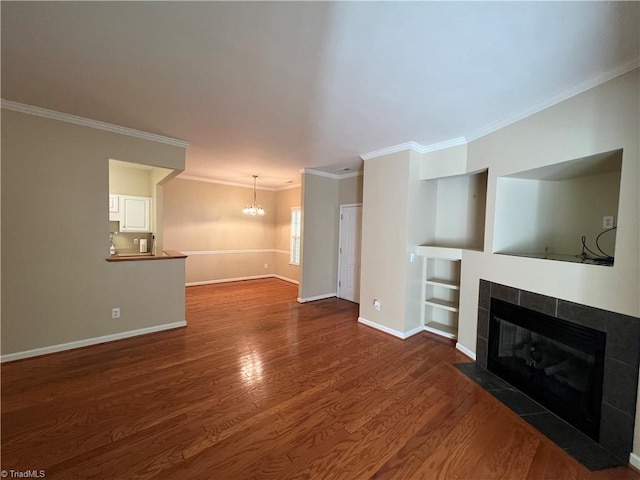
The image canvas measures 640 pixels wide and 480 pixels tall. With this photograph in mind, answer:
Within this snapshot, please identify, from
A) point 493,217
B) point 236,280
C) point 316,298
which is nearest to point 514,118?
point 493,217

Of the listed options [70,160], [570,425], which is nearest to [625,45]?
[570,425]

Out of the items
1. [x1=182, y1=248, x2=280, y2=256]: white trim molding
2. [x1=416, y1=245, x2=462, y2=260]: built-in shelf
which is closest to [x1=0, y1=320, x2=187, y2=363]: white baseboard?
[x1=182, y1=248, x2=280, y2=256]: white trim molding

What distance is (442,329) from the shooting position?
388cm

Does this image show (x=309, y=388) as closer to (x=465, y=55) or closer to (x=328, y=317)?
(x=328, y=317)

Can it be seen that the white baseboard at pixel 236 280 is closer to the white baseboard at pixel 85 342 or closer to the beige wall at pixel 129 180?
the beige wall at pixel 129 180

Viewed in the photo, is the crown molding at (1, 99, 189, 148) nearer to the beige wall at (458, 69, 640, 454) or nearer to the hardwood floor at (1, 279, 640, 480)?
the hardwood floor at (1, 279, 640, 480)

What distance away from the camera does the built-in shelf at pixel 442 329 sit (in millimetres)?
3727

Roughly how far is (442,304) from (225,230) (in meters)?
5.56

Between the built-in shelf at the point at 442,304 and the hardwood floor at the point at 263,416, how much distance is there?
0.53 metres

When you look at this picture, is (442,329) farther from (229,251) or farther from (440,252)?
(229,251)

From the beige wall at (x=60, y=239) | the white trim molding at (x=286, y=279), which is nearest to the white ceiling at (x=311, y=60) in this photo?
the beige wall at (x=60, y=239)

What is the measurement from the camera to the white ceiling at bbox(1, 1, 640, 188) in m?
1.47

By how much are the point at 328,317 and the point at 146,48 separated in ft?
13.3

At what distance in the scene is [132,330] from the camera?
353cm
